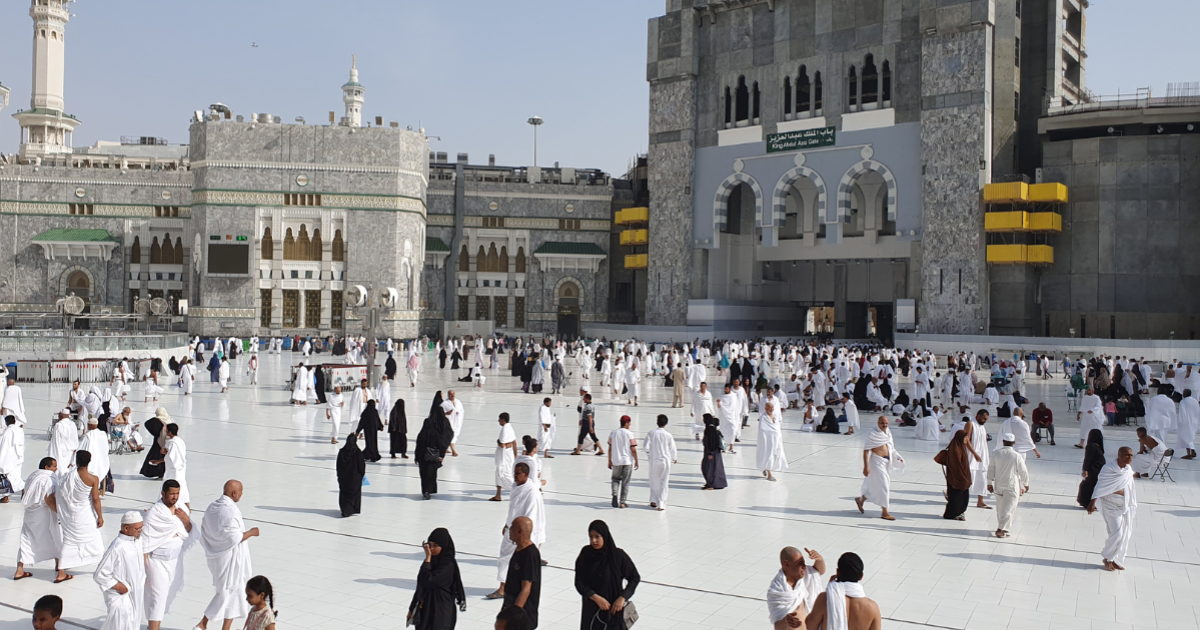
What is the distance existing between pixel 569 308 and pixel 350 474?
1539 inches

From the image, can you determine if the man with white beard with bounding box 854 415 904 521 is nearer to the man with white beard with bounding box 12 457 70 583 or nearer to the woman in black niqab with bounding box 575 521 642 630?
the woman in black niqab with bounding box 575 521 642 630

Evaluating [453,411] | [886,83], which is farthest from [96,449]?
[886,83]

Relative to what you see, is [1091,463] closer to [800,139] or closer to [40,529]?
[40,529]

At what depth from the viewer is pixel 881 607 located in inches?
251

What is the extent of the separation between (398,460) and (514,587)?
783 centimetres

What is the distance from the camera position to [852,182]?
127 feet

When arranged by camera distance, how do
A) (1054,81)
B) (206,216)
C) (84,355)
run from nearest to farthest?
(84,355) < (1054,81) < (206,216)

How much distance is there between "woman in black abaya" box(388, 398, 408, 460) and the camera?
460 inches

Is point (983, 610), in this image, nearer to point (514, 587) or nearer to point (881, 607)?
point (881, 607)

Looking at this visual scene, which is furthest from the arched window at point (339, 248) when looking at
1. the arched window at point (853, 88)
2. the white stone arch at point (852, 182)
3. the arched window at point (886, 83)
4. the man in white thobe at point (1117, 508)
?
the man in white thobe at point (1117, 508)

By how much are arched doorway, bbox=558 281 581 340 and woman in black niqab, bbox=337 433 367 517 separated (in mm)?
38727

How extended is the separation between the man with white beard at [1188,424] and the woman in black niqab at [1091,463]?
16.0 feet

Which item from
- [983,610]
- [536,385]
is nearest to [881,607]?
[983,610]

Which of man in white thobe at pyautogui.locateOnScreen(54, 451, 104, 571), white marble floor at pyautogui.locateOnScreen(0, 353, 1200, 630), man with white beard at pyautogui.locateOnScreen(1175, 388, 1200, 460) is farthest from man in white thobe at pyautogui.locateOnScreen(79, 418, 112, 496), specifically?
man with white beard at pyautogui.locateOnScreen(1175, 388, 1200, 460)
